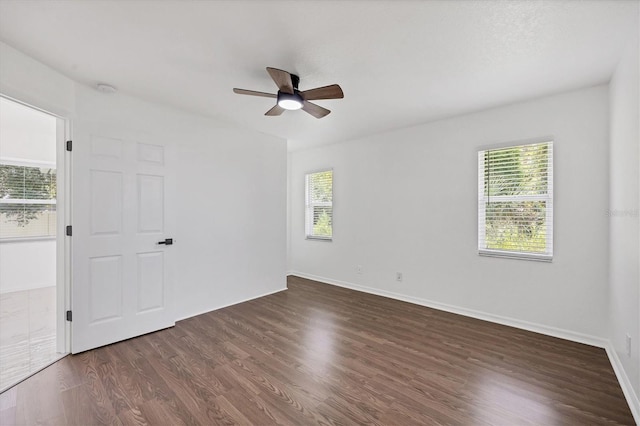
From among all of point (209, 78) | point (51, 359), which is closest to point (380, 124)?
point (209, 78)

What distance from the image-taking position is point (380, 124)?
412 cm

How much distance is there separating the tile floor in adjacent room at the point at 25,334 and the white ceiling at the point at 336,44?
2550 mm

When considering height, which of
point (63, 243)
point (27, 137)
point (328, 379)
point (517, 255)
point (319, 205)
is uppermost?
point (27, 137)

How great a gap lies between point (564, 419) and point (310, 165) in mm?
4771

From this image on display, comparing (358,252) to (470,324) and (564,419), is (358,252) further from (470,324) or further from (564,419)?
(564,419)

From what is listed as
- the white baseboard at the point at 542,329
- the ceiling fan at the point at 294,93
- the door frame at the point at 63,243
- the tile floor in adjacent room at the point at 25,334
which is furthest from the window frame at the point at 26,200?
the white baseboard at the point at 542,329

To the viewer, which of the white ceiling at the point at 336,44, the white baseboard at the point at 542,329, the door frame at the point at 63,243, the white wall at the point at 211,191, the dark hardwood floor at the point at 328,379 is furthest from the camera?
the white wall at the point at 211,191

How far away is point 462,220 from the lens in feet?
12.2

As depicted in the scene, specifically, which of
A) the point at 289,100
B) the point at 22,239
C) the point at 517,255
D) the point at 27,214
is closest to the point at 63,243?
the point at 289,100

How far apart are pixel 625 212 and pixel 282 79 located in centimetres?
287

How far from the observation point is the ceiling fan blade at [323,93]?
238 centimetres

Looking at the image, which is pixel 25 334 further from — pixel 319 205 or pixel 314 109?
pixel 319 205

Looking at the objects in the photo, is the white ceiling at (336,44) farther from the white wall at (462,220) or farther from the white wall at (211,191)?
the white wall at (462,220)

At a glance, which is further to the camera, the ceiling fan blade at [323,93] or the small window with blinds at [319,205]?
the small window with blinds at [319,205]
